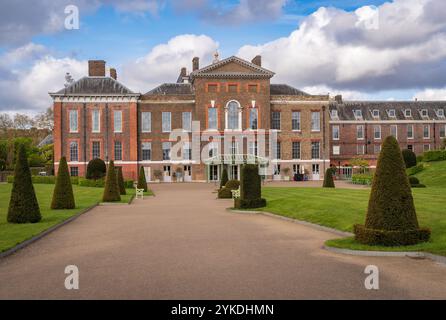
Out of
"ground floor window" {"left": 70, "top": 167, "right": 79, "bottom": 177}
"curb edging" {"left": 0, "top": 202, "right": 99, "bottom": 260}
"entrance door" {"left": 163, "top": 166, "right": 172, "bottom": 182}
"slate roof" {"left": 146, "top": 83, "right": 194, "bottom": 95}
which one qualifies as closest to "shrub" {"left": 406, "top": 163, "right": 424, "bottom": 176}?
"entrance door" {"left": 163, "top": 166, "right": 172, "bottom": 182}

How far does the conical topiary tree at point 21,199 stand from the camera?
686 inches

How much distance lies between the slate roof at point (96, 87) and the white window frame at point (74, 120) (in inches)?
85.5

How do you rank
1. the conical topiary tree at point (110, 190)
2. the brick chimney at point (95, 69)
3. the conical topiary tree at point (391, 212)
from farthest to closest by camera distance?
the brick chimney at point (95, 69) < the conical topiary tree at point (110, 190) < the conical topiary tree at point (391, 212)

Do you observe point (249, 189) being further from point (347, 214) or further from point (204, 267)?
point (204, 267)

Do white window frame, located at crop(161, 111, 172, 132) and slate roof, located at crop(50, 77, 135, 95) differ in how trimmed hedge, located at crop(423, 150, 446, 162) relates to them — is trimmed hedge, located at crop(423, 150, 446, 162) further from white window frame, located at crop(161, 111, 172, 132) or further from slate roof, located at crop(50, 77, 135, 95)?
slate roof, located at crop(50, 77, 135, 95)

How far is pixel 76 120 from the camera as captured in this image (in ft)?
190

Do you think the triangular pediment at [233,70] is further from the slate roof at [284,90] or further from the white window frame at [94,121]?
the white window frame at [94,121]

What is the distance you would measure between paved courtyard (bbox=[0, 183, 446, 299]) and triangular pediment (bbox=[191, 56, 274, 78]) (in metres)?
43.1

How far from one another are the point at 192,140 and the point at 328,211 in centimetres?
4141

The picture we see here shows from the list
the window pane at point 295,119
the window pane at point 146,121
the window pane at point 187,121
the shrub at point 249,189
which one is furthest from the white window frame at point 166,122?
the shrub at point 249,189

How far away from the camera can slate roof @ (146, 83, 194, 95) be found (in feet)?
207

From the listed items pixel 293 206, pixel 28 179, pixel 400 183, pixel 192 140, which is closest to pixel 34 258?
pixel 28 179

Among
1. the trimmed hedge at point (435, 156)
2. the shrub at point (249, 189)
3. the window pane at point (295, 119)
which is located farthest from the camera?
the window pane at point (295, 119)

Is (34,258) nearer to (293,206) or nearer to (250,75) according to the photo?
(293,206)
